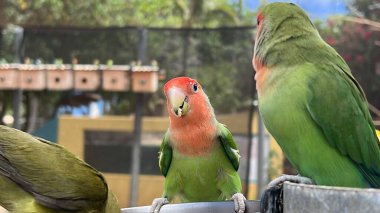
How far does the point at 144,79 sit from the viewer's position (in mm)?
2938

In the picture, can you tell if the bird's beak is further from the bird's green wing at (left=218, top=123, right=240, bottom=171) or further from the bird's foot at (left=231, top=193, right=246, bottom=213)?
the bird's foot at (left=231, top=193, right=246, bottom=213)

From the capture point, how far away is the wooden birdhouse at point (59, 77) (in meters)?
3.00

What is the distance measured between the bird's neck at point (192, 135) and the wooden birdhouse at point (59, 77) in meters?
2.01

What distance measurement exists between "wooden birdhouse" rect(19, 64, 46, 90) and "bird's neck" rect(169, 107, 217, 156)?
2068mm

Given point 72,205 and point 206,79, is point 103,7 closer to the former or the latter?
point 206,79

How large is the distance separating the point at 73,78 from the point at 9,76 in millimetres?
350

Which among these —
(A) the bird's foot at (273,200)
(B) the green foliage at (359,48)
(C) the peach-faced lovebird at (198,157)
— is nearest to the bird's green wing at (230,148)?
(C) the peach-faced lovebird at (198,157)

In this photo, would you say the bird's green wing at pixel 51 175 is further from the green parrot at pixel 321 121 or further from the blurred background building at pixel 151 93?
the blurred background building at pixel 151 93

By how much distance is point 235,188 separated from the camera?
1049mm

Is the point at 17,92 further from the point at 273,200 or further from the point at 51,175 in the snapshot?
the point at 273,200

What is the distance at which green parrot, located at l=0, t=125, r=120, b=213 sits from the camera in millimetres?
726

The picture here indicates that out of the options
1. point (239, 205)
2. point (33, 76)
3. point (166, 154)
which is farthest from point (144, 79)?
point (239, 205)

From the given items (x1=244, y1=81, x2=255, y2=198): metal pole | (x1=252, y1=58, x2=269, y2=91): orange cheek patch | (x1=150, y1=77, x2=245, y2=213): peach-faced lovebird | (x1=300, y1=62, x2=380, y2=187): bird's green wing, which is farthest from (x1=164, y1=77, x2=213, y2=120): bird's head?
(x1=244, y1=81, x2=255, y2=198): metal pole

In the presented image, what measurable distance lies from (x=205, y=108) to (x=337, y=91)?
1.33ft
